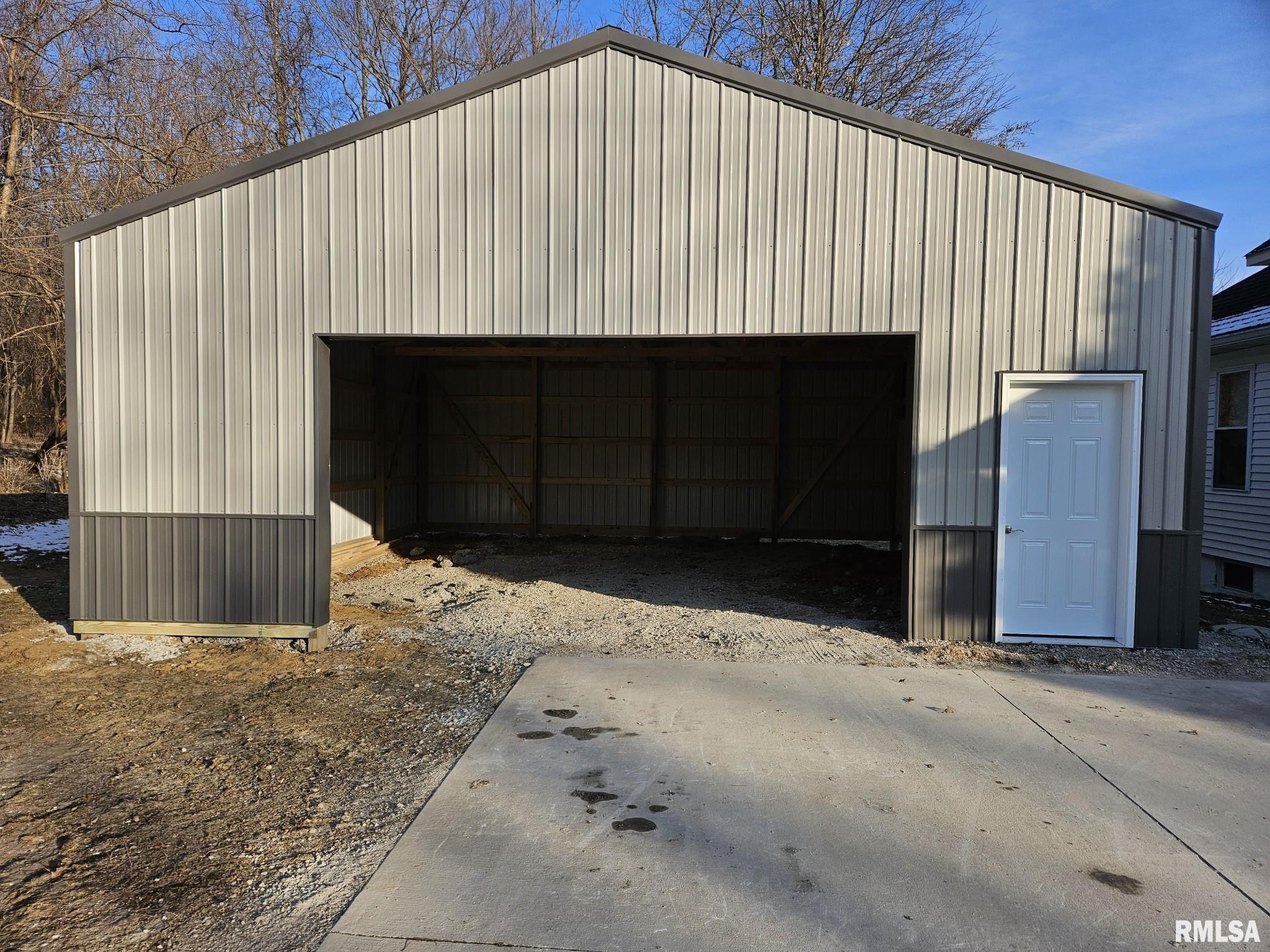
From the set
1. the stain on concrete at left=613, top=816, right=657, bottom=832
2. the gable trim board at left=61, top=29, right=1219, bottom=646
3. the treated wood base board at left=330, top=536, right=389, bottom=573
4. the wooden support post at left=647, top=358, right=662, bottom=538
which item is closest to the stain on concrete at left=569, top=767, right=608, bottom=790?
the stain on concrete at left=613, top=816, right=657, bottom=832

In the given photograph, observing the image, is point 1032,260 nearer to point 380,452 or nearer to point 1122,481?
point 1122,481

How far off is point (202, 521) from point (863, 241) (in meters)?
6.06

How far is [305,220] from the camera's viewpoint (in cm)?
632

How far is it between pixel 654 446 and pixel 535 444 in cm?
211

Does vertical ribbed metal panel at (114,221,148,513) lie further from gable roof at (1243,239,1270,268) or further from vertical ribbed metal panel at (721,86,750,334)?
gable roof at (1243,239,1270,268)

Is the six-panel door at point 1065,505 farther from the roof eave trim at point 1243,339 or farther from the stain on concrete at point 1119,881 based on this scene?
the roof eave trim at point 1243,339

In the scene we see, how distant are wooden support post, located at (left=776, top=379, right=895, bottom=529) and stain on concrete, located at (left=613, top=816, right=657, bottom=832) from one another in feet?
32.2

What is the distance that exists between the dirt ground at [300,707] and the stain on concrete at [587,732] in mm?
618

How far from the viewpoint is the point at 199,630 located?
6.48 metres

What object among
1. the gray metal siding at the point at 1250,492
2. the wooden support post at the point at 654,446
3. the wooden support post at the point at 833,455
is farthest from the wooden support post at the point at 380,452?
the gray metal siding at the point at 1250,492

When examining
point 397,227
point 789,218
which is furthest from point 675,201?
point 397,227

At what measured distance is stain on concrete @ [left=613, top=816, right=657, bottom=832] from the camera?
3.36 metres

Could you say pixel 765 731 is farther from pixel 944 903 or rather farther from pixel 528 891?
pixel 528 891

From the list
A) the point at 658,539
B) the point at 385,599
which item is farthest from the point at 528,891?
the point at 658,539
